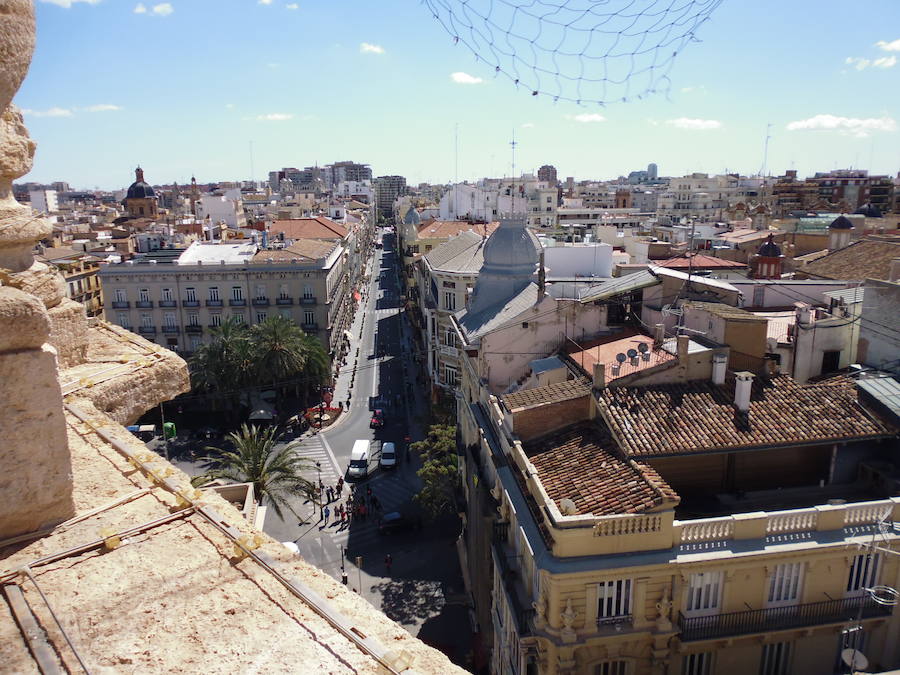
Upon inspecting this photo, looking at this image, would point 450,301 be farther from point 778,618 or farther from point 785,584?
point 778,618

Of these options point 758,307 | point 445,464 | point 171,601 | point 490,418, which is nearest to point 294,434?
point 445,464

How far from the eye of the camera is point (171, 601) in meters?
4.27

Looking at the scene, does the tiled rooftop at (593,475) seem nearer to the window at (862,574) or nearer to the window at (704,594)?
the window at (704,594)

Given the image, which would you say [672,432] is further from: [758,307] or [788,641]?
[758,307]

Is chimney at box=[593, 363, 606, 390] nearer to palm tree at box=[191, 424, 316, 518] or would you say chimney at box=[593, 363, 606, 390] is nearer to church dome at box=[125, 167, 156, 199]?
palm tree at box=[191, 424, 316, 518]

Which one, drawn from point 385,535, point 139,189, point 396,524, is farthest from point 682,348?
point 139,189

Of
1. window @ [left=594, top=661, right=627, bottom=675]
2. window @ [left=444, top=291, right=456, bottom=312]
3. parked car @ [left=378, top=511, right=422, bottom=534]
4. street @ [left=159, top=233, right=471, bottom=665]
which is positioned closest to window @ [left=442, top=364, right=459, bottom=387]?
street @ [left=159, top=233, right=471, bottom=665]

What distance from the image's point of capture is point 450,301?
43.2 m

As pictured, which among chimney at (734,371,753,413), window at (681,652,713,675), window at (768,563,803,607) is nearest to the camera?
window at (768,563,803,607)

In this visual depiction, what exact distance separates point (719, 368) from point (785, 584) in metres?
5.95

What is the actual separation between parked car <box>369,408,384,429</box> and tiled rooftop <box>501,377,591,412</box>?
27.2 metres

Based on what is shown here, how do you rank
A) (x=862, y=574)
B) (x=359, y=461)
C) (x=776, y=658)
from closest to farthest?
(x=862, y=574)
(x=776, y=658)
(x=359, y=461)

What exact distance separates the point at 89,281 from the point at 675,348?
208 ft

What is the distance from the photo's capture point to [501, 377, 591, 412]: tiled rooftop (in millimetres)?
18641
